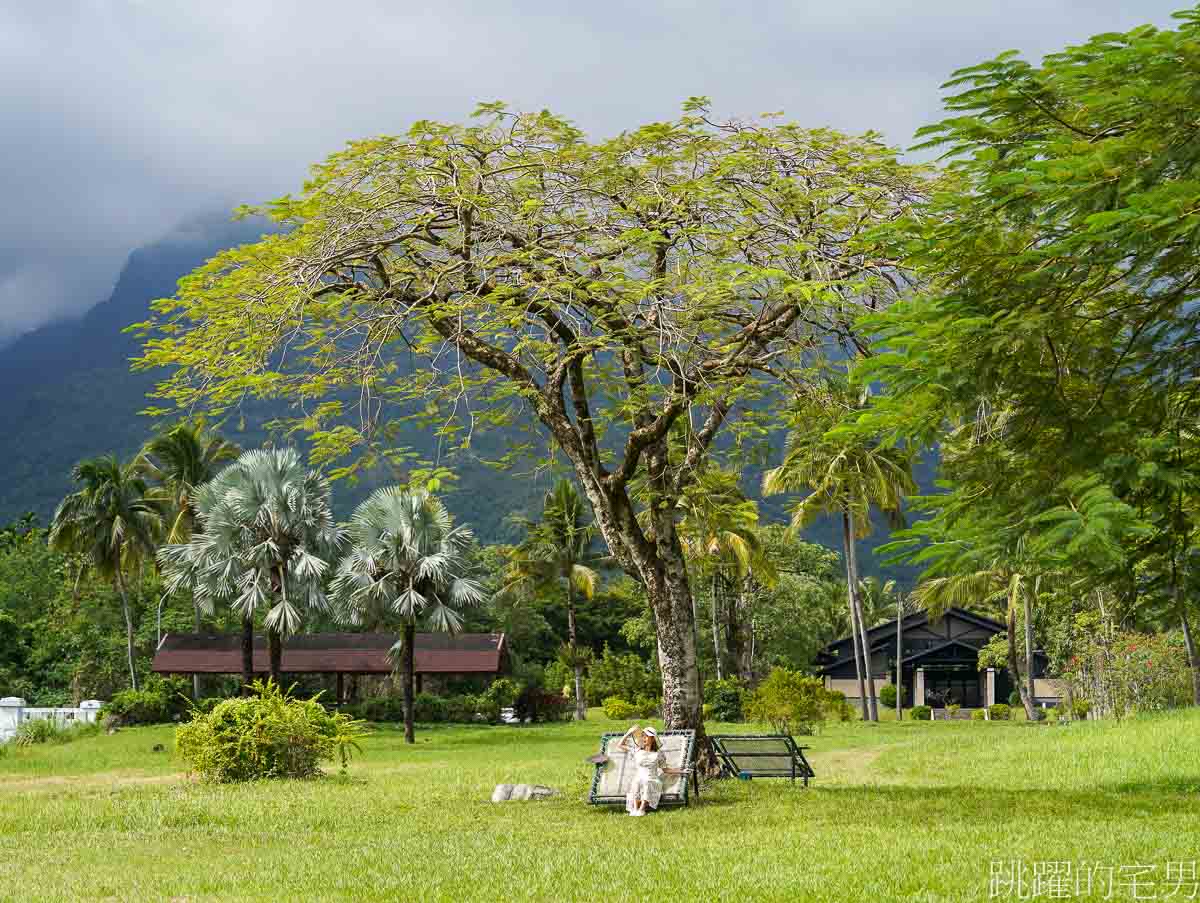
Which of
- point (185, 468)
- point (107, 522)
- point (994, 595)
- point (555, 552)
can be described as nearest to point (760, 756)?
point (994, 595)

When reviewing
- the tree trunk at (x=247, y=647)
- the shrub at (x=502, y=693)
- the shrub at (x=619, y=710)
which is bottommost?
the shrub at (x=619, y=710)

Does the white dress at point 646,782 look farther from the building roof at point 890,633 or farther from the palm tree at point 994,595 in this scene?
the building roof at point 890,633

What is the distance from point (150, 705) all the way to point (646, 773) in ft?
99.3

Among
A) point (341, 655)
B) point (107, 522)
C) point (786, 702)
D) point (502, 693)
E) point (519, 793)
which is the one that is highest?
point (107, 522)

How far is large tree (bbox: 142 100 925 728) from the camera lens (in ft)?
42.9

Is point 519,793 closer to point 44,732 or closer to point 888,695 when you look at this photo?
point 44,732

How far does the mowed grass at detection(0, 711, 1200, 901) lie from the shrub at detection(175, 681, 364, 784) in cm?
80

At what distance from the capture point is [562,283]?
40.9 feet

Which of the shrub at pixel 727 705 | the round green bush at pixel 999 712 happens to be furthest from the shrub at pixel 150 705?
the round green bush at pixel 999 712

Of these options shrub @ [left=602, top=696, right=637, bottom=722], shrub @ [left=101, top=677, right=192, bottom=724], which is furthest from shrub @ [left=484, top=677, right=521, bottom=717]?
shrub @ [left=101, top=677, right=192, bottom=724]

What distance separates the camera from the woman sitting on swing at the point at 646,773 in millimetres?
11906

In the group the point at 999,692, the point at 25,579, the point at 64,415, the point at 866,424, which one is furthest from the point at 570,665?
the point at 64,415

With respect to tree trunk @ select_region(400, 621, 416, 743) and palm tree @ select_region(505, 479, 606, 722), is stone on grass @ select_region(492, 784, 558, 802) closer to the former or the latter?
tree trunk @ select_region(400, 621, 416, 743)

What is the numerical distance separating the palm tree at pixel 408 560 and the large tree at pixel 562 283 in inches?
871
